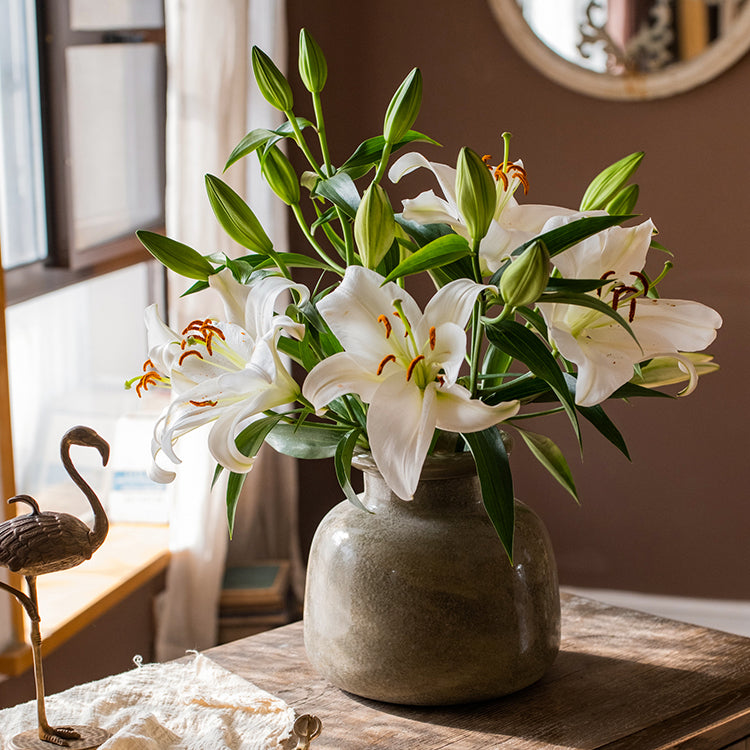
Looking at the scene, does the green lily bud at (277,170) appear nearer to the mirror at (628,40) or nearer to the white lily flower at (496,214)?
the white lily flower at (496,214)

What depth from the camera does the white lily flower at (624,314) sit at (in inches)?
34.5

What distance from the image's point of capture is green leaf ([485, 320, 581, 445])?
0.85 metres

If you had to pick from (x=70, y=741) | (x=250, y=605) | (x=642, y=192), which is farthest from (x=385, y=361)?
(x=642, y=192)

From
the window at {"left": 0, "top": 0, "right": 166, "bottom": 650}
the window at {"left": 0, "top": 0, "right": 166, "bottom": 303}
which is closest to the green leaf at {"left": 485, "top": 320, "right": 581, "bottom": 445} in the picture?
the window at {"left": 0, "top": 0, "right": 166, "bottom": 650}

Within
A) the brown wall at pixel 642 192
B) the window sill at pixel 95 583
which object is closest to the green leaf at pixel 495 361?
the window sill at pixel 95 583

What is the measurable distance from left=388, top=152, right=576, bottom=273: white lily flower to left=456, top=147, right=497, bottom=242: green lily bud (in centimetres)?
4

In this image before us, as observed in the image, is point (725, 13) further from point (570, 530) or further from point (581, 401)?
point (581, 401)

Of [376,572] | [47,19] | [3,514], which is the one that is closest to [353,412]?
[376,572]

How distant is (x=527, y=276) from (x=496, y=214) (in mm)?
170

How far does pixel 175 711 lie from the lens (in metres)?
1.04

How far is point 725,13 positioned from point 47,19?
63.2 inches

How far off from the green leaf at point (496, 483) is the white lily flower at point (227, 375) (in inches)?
6.5

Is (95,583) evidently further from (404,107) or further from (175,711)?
(404,107)

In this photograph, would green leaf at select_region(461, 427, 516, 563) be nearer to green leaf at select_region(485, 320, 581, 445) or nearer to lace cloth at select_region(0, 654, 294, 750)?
green leaf at select_region(485, 320, 581, 445)
